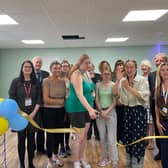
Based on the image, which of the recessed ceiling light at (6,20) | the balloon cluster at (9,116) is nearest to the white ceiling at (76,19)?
the recessed ceiling light at (6,20)

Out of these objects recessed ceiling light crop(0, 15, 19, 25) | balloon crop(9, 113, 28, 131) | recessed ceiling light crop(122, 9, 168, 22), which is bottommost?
balloon crop(9, 113, 28, 131)

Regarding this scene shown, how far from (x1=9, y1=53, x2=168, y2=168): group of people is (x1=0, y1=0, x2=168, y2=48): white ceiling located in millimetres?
1248

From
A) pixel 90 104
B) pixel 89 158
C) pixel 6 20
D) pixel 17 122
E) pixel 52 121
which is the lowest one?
pixel 89 158

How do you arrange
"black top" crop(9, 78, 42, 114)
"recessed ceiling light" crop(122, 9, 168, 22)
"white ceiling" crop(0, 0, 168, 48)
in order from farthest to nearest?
"recessed ceiling light" crop(122, 9, 168, 22) < "white ceiling" crop(0, 0, 168, 48) < "black top" crop(9, 78, 42, 114)

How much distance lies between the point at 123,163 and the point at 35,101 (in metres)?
1.57

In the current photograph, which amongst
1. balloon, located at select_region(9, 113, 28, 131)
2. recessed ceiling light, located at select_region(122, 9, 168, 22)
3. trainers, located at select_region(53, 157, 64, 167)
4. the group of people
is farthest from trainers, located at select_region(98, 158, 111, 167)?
recessed ceiling light, located at select_region(122, 9, 168, 22)

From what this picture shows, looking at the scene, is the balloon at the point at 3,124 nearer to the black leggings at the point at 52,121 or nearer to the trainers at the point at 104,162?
the black leggings at the point at 52,121

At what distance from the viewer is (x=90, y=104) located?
127 inches

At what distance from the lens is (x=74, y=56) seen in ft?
32.7

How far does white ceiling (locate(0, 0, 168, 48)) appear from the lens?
13.9 ft

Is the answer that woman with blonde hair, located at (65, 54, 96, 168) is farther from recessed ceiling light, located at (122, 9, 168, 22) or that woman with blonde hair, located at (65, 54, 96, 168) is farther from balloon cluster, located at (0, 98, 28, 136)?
recessed ceiling light, located at (122, 9, 168, 22)

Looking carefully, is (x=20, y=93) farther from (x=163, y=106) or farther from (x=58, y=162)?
(x=163, y=106)

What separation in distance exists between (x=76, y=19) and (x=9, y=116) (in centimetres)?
334

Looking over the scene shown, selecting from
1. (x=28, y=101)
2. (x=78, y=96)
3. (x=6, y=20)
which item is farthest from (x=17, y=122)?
(x=6, y=20)
